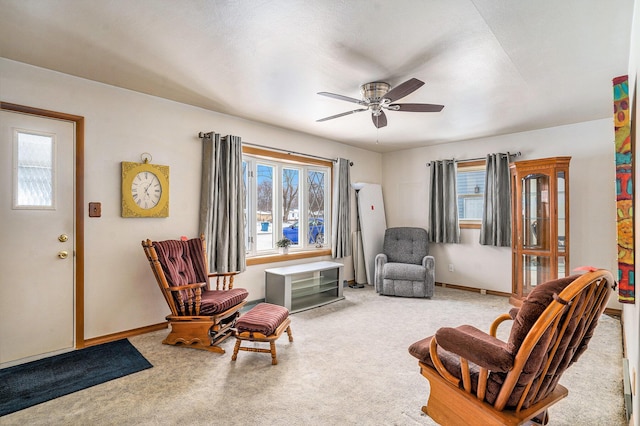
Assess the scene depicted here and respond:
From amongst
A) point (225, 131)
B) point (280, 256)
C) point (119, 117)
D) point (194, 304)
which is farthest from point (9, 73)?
point (280, 256)

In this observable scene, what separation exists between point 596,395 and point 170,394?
2.92 m

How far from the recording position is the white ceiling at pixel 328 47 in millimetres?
1926

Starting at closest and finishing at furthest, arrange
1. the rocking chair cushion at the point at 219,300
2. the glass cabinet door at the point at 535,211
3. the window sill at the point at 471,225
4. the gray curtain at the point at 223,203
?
the rocking chair cushion at the point at 219,300 < the gray curtain at the point at 223,203 < the glass cabinet door at the point at 535,211 < the window sill at the point at 471,225

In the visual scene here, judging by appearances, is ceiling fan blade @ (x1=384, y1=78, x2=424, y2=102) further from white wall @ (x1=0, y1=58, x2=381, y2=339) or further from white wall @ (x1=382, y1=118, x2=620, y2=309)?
white wall @ (x1=382, y1=118, x2=620, y2=309)

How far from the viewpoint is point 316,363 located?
2.68m

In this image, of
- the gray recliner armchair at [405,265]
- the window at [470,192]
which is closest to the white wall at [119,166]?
the gray recliner armchair at [405,265]

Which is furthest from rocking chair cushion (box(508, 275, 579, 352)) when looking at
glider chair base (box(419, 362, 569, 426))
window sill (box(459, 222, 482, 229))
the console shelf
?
window sill (box(459, 222, 482, 229))

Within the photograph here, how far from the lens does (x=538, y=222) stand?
4.27m

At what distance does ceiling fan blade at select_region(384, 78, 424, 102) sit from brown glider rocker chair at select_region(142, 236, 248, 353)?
2318 mm

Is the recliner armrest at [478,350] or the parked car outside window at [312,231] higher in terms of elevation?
the parked car outside window at [312,231]

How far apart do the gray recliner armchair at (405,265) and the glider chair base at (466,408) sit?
2.92 m

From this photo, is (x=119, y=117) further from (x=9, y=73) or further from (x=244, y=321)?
(x=244, y=321)

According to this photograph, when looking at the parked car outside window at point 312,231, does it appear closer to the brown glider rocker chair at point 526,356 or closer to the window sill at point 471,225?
the window sill at point 471,225

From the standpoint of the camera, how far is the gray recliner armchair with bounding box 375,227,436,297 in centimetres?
475
